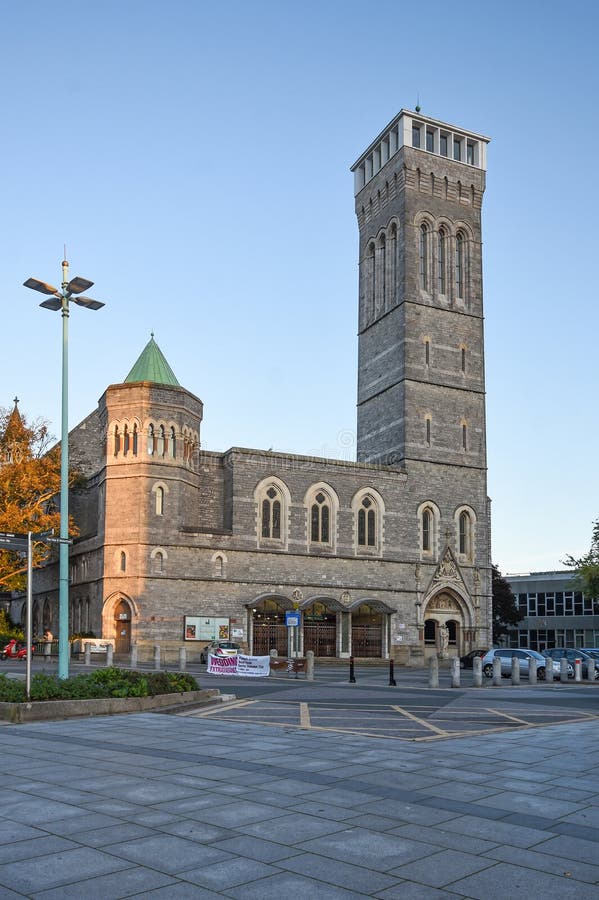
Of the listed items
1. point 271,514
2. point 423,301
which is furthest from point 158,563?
point 423,301

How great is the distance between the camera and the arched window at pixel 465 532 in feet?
176

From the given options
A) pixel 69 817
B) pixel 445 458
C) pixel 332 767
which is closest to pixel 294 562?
pixel 445 458

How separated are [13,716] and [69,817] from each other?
9095 mm

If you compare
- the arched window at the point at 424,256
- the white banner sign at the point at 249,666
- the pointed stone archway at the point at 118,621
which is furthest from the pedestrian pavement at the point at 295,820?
the arched window at the point at 424,256

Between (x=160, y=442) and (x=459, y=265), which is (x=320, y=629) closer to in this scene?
(x=160, y=442)

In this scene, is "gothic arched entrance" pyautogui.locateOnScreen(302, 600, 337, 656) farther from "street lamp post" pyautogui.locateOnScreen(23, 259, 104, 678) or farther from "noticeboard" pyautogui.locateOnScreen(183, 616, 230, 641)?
"street lamp post" pyautogui.locateOnScreen(23, 259, 104, 678)

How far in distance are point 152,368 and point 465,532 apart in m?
21.2

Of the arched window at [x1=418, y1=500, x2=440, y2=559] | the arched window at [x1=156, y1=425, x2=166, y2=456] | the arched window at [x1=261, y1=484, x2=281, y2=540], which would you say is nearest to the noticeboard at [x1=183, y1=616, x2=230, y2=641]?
the arched window at [x1=261, y1=484, x2=281, y2=540]

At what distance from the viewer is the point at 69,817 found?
26.8ft

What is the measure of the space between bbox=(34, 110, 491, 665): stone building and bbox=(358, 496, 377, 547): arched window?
0.08 meters

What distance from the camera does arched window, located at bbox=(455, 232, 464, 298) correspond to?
55.9 metres

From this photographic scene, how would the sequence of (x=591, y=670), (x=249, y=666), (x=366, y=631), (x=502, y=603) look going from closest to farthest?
(x=249, y=666), (x=591, y=670), (x=366, y=631), (x=502, y=603)

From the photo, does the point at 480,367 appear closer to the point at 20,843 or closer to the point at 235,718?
the point at 235,718

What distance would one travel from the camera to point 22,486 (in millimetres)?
45000
